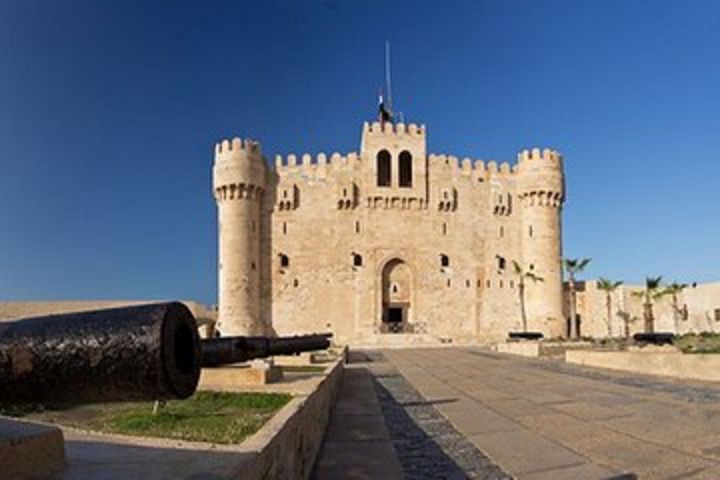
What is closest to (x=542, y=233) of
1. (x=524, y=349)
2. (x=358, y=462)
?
(x=524, y=349)

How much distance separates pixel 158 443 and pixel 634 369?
12798mm

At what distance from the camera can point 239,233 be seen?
34250mm

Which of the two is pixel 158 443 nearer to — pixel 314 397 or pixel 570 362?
pixel 314 397

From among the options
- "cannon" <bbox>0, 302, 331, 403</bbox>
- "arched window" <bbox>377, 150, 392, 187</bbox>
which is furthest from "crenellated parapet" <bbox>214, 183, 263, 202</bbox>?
"cannon" <bbox>0, 302, 331, 403</bbox>

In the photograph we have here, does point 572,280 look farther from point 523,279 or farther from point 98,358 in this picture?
point 98,358

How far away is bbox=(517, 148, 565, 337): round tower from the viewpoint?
35750 mm

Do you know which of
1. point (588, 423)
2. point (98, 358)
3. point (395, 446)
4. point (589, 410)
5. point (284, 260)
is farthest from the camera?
point (284, 260)

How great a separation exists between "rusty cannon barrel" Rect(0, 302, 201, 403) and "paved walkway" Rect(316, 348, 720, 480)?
3.51 meters

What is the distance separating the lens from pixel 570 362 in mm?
17594

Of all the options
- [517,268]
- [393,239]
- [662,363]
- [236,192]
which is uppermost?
[236,192]

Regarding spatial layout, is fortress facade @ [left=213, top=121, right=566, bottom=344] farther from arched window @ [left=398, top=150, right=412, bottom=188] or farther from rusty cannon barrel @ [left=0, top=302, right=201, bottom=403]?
rusty cannon barrel @ [left=0, top=302, right=201, bottom=403]

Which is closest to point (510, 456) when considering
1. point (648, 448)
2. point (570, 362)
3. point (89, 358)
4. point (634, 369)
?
point (648, 448)

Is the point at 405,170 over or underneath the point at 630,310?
over

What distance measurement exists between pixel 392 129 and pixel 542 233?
33.9 ft
